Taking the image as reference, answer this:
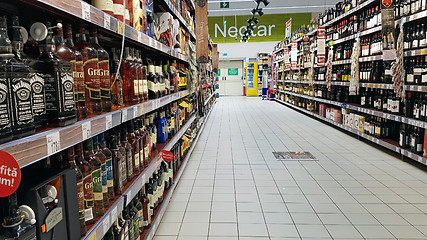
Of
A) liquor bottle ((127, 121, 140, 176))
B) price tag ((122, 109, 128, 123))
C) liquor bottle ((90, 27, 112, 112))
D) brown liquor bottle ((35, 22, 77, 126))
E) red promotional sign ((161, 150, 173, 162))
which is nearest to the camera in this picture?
brown liquor bottle ((35, 22, 77, 126))

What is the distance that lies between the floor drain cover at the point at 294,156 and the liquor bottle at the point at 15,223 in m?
4.12

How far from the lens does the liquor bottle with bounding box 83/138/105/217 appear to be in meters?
1.39

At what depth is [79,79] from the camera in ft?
4.29

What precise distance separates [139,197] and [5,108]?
1.57 metres

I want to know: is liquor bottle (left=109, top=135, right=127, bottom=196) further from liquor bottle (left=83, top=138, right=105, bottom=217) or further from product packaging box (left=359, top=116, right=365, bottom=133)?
product packaging box (left=359, top=116, right=365, bottom=133)

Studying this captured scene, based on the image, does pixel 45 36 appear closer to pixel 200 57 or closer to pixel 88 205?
pixel 88 205

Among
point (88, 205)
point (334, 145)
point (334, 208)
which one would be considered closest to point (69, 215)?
point (88, 205)

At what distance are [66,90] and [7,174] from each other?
0.46 m

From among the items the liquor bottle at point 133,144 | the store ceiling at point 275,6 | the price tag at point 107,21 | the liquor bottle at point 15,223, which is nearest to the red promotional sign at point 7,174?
the liquor bottle at point 15,223

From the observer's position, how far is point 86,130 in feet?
3.90

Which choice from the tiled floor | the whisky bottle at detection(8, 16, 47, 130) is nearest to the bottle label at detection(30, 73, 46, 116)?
the whisky bottle at detection(8, 16, 47, 130)

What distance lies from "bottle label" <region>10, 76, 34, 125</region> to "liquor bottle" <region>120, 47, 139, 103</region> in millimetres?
1140

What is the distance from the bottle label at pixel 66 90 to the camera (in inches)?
42.4

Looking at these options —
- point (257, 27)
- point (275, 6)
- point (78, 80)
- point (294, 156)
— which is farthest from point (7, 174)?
point (257, 27)
